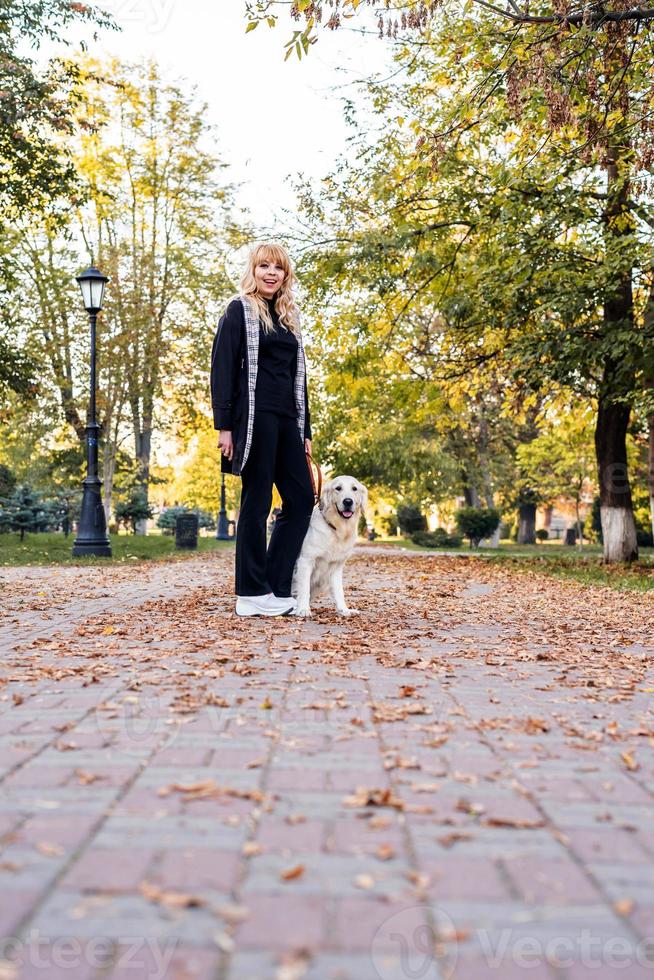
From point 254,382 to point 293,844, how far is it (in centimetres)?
460

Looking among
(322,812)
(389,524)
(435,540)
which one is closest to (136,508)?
(435,540)

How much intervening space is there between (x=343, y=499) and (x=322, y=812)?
433 centimetres

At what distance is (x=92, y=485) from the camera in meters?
15.5

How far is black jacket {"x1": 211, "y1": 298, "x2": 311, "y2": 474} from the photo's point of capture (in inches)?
253

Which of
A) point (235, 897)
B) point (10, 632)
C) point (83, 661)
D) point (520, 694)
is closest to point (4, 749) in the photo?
point (235, 897)

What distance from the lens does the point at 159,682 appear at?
4.25m

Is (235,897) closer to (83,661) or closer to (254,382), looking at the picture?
(83,661)

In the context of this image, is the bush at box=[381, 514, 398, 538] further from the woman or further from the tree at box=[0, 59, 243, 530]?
the woman

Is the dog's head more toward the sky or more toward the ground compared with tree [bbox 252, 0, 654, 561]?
more toward the ground

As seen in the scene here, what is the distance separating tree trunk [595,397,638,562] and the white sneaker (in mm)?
10632

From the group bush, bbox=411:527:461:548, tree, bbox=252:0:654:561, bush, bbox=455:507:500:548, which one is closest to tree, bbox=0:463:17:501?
tree, bbox=252:0:654:561

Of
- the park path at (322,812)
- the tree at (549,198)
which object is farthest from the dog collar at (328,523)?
the tree at (549,198)

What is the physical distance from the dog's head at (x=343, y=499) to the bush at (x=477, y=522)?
25186 mm

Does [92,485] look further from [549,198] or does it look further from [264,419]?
[264,419]
